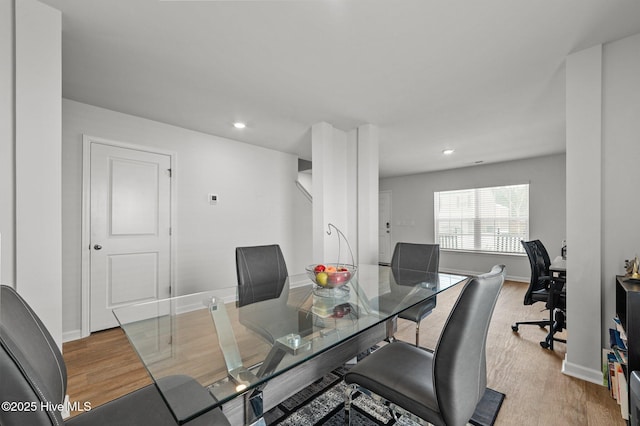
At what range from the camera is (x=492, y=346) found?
255 centimetres

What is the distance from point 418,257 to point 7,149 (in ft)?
9.98

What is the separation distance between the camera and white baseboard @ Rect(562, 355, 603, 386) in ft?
6.23

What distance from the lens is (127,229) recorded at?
10.2 feet

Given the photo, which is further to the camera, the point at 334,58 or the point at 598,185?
the point at 334,58

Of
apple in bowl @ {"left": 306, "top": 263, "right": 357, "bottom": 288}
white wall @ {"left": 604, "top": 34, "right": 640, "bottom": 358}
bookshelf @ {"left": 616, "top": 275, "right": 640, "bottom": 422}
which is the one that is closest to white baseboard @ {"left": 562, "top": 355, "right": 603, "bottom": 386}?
white wall @ {"left": 604, "top": 34, "right": 640, "bottom": 358}

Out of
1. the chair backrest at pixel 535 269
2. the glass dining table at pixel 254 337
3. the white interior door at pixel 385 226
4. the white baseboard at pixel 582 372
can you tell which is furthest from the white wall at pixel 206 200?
the white baseboard at pixel 582 372

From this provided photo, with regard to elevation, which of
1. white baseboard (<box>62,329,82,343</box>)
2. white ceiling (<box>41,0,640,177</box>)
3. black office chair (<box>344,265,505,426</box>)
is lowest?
white baseboard (<box>62,329,82,343</box>)

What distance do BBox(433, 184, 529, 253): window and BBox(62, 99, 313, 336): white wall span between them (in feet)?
11.0

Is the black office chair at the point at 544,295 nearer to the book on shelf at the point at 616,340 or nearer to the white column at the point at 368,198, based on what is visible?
the book on shelf at the point at 616,340

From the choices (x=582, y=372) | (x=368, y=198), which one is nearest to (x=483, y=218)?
(x=368, y=198)

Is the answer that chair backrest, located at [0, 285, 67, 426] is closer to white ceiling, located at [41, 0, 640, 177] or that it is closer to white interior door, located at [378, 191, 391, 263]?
white ceiling, located at [41, 0, 640, 177]

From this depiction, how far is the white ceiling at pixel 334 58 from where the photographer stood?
163cm

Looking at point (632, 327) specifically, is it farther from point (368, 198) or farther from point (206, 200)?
point (206, 200)

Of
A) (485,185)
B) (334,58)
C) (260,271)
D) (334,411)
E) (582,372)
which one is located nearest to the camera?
(334,411)
